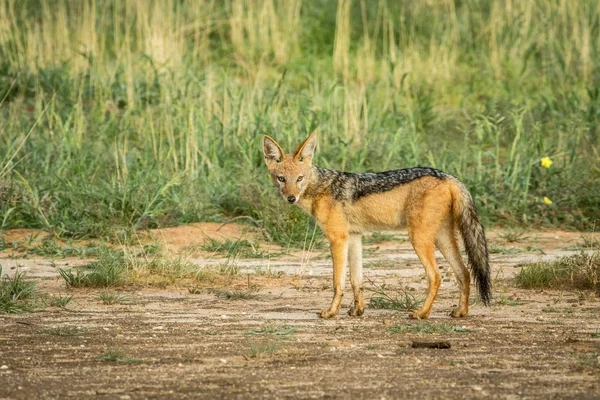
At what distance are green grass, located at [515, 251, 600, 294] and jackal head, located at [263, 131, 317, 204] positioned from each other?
2005 millimetres

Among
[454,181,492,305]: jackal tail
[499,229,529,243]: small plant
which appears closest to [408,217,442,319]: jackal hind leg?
[454,181,492,305]: jackal tail

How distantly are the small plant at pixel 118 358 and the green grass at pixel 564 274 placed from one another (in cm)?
368

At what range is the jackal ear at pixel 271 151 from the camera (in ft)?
26.4

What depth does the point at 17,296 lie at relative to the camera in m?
7.70

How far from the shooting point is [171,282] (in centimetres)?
864

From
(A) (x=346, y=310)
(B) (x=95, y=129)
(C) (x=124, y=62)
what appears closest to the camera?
(A) (x=346, y=310)

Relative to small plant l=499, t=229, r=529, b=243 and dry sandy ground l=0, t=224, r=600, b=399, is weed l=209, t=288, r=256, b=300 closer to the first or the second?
dry sandy ground l=0, t=224, r=600, b=399

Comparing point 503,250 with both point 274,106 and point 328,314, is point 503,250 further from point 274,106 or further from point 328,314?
point 274,106

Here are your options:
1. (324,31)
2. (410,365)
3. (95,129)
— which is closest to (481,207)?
(95,129)

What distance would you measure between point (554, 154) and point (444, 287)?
12.8ft

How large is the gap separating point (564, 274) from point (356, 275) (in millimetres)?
1853

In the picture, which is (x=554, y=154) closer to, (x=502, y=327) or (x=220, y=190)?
(x=220, y=190)

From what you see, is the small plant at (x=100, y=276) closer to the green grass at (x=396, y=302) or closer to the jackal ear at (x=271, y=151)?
the jackal ear at (x=271, y=151)

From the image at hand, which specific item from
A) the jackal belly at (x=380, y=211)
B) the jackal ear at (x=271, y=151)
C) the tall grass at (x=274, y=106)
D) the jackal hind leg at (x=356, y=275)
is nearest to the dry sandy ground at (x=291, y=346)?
the jackal hind leg at (x=356, y=275)
